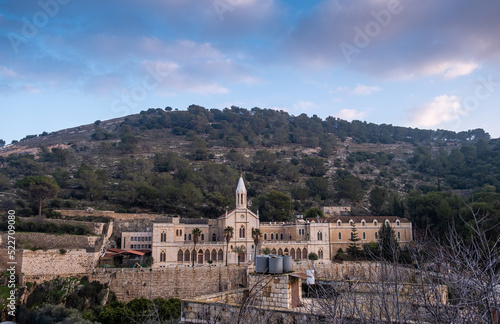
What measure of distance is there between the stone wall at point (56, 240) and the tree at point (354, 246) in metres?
28.7

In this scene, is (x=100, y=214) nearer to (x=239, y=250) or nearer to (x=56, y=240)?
(x=56, y=240)

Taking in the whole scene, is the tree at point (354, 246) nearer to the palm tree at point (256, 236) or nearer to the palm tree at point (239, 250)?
the palm tree at point (256, 236)

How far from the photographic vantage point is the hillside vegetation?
62375 millimetres

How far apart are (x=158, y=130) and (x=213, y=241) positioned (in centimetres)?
8313

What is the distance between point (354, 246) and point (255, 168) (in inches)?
1680

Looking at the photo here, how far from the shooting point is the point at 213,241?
50.6m

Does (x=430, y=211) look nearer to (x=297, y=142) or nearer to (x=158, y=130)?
(x=297, y=142)

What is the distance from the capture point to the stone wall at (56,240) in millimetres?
41031

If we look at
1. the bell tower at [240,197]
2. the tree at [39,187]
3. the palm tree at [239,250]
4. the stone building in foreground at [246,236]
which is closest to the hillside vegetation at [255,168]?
the tree at [39,187]

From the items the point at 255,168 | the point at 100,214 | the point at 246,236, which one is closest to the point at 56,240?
the point at 100,214

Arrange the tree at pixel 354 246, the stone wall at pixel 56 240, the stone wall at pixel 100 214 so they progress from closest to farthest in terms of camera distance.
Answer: the stone wall at pixel 56 240
the tree at pixel 354 246
the stone wall at pixel 100 214

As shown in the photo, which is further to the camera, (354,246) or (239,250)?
(354,246)

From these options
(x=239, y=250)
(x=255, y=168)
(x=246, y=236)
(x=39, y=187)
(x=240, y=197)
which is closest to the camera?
(x=239, y=250)

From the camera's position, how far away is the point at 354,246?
4984cm
